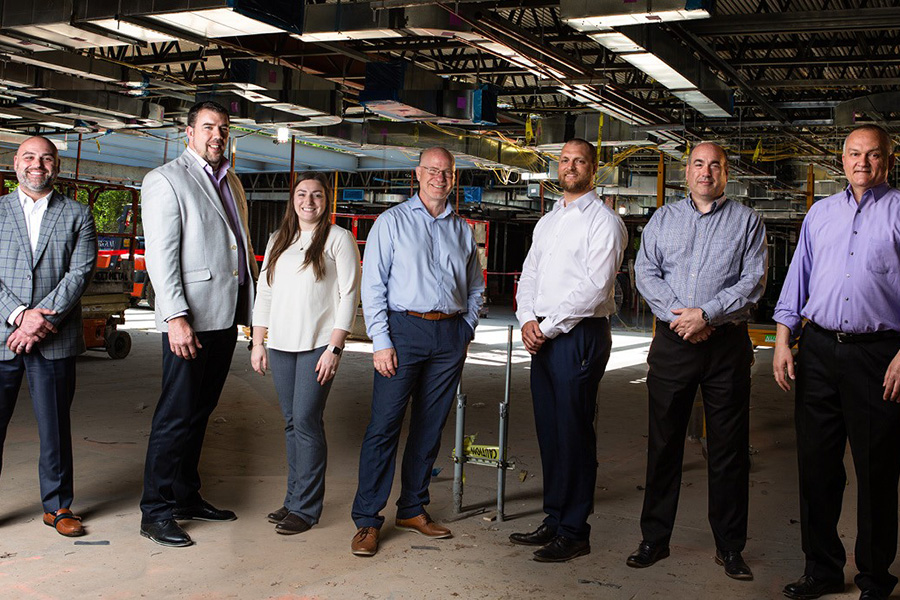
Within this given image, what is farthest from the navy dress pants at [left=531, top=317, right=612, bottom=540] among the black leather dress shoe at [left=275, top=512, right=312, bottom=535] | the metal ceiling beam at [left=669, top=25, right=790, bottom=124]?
the metal ceiling beam at [left=669, top=25, right=790, bottom=124]

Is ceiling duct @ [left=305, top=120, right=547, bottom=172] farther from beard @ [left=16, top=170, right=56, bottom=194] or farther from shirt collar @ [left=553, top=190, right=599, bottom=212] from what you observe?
shirt collar @ [left=553, top=190, right=599, bottom=212]

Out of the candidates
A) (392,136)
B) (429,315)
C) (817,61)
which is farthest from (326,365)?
(392,136)

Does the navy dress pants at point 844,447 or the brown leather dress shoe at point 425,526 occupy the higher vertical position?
the navy dress pants at point 844,447

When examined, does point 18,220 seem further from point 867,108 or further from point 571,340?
point 867,108

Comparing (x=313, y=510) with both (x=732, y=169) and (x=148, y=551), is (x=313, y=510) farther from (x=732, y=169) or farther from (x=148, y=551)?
(x=732, y=169)

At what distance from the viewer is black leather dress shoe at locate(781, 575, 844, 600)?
3049 millimetres

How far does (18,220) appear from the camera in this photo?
139 inches

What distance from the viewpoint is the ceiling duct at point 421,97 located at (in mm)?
7457

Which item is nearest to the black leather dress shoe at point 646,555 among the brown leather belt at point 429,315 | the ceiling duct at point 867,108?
the brown leather belt at point 429,315

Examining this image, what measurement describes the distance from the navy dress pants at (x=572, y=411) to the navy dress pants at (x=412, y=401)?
37cm

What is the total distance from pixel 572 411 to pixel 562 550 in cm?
53

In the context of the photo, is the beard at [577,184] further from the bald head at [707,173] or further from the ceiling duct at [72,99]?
the ceiling duct at [72,99]

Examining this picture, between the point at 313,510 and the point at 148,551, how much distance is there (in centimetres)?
66

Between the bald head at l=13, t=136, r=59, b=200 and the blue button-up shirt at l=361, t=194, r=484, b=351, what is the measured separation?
132 centimetres
